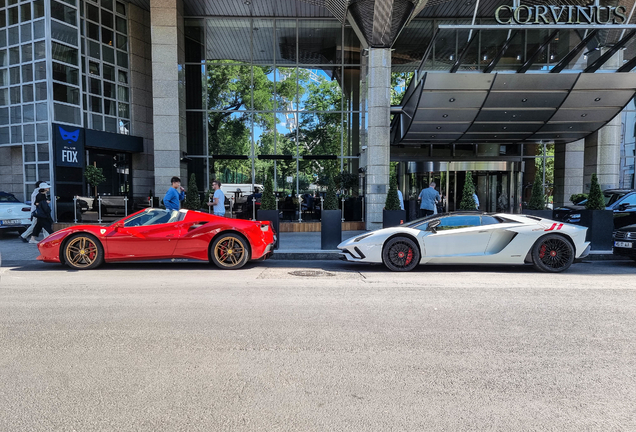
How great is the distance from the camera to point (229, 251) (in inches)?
351

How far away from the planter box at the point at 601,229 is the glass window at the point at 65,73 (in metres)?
19.0

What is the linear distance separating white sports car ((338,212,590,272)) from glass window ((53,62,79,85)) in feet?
Answer: 49.6

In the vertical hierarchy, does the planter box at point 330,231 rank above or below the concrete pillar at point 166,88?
below

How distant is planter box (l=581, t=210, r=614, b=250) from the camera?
11188 mm

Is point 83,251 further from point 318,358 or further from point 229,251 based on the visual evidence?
point 318,358

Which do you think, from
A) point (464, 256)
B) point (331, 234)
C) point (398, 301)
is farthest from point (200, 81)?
point (398, 301)

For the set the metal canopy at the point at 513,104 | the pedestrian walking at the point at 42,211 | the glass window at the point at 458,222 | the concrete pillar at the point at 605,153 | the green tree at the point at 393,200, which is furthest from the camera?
the concrete pillar at the point at 605,153

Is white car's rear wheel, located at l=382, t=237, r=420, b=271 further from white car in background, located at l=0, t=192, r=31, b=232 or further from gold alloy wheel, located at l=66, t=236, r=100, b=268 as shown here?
white car in background, located at l=0, t=192, r=31, b=232

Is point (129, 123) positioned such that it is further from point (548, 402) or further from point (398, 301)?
point (548, 402)

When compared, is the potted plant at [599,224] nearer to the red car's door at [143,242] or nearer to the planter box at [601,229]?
the planter box at [601,229]

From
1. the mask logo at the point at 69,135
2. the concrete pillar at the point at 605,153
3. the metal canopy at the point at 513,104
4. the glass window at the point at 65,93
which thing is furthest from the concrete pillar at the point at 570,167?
the glass window at the point at 65,93

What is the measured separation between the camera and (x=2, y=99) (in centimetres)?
1814

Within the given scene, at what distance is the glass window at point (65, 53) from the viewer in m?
17.0

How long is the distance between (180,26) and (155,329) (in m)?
17.5
